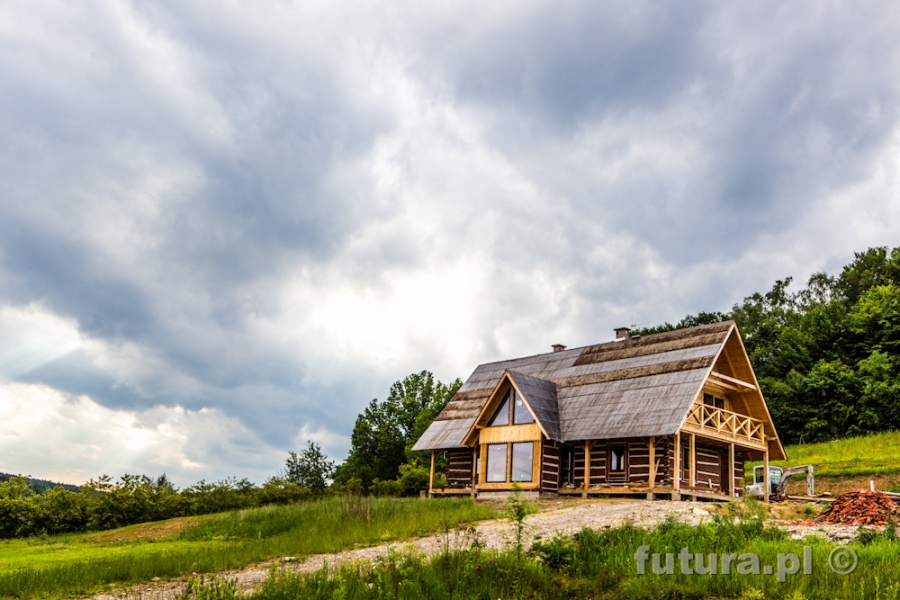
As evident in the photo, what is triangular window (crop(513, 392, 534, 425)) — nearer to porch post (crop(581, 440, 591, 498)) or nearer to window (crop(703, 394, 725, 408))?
porch post (crop(581, 440, 591, 498))

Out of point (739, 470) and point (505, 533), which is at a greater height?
point (739, 470)

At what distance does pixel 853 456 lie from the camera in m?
37.6

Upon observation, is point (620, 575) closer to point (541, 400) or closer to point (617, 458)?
point (617, 458)

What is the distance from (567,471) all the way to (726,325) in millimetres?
8371

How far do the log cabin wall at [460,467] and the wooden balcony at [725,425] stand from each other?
9.91 meters

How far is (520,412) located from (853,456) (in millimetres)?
20513

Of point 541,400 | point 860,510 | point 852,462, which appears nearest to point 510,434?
point 541,400

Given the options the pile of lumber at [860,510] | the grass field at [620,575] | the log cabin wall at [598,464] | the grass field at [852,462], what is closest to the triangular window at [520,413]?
the log cabin wall at [598,464]

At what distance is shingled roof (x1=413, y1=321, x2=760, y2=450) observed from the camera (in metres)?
25.7

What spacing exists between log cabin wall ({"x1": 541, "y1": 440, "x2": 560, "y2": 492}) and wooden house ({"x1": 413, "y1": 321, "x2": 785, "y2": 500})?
4 centimetres

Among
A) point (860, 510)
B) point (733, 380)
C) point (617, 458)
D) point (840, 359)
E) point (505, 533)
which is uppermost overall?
point (840, 359)

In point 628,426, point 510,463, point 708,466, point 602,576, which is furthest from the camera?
point 708,466

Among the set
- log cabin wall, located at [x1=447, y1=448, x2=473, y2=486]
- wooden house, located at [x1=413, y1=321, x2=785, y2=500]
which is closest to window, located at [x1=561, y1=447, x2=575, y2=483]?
wooden house, located at [x1=413, y1=321, x2=785, y2=500]

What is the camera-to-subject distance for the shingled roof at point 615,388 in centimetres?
2572
